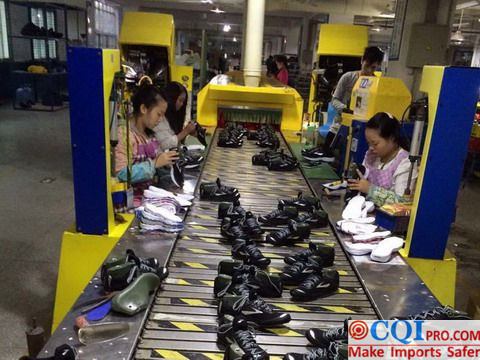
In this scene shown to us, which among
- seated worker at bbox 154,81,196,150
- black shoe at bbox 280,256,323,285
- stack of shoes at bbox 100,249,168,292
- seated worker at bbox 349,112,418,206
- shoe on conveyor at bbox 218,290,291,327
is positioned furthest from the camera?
seated worker at bbox 154,81,196,150

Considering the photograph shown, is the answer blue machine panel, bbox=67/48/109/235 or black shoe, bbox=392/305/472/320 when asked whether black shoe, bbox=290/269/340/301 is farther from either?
blue machine panel, bbox=67/48/109/235

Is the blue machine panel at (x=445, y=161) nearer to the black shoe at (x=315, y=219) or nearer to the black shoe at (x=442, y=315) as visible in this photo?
the black shoe at (x=315, y=219)

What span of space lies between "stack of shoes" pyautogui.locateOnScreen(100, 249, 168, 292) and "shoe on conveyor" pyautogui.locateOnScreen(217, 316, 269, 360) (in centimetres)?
37

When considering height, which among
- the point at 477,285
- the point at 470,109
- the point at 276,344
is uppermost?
the point at 470,109

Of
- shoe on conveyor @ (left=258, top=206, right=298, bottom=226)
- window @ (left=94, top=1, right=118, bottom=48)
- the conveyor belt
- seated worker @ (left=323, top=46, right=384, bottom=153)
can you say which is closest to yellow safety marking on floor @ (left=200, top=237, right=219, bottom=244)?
the conveyor belt

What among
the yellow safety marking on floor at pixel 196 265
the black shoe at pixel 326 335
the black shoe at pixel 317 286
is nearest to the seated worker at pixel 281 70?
the yellow safety marking on floor at pixel 196 265

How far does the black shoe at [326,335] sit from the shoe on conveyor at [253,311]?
105 millimetres

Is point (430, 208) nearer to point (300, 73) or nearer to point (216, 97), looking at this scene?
point (216, 97)

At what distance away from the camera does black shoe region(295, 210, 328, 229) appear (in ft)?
7.83

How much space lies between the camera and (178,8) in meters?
15.4

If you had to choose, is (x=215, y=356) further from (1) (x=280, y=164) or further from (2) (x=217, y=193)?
(1) (x=280, y=164)

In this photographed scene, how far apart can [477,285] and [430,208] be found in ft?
6.44

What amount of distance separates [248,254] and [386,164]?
121 centimetres

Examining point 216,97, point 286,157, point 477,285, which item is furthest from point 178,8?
point 477,285
